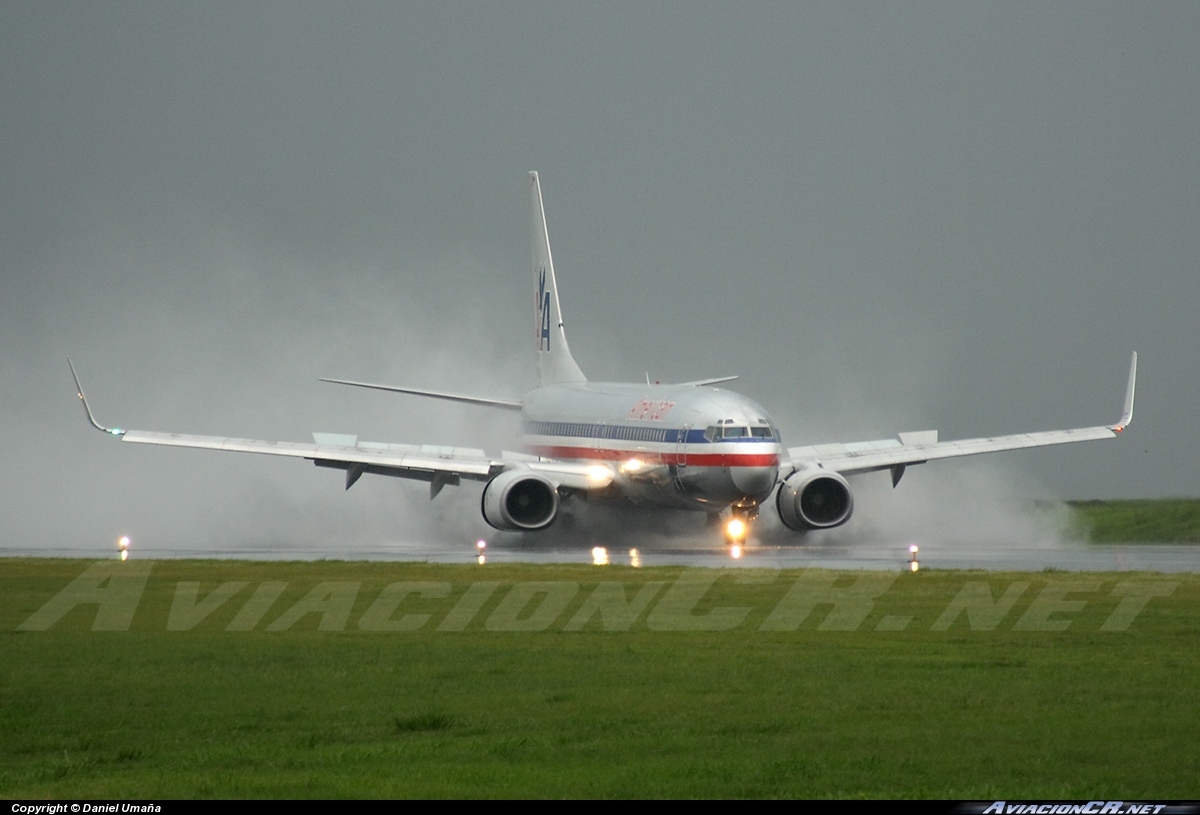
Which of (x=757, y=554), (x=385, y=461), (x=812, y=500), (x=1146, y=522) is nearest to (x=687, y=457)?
(x=812, y=500)

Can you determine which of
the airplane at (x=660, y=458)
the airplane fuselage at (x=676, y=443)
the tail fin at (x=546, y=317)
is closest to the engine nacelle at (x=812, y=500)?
the airplane at (x=660, y=458)

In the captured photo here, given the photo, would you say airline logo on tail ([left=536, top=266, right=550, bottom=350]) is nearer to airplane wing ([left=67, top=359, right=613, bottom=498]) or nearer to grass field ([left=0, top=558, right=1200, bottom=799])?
airplane wing ([left=67, top=359, right=613, bottom=498])

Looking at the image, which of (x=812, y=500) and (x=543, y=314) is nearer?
(x=812, y=500)

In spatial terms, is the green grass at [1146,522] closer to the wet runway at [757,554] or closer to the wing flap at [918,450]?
the wing flap at [918,450]

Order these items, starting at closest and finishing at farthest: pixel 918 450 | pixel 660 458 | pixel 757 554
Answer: pixel 757 554, pixel 660 458, pixel 918 450

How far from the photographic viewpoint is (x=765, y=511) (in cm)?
5331

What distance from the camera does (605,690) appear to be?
58.6ft

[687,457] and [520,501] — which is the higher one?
[520,501]

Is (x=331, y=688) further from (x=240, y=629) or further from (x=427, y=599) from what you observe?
(x=427, y=599)

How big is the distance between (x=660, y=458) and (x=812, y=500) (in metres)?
4.31

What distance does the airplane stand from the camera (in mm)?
45188

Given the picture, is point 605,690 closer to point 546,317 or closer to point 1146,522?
point 1146,522

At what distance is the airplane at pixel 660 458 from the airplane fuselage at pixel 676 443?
4 centimetres

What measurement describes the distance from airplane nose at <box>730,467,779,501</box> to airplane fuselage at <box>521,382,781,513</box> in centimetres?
2
